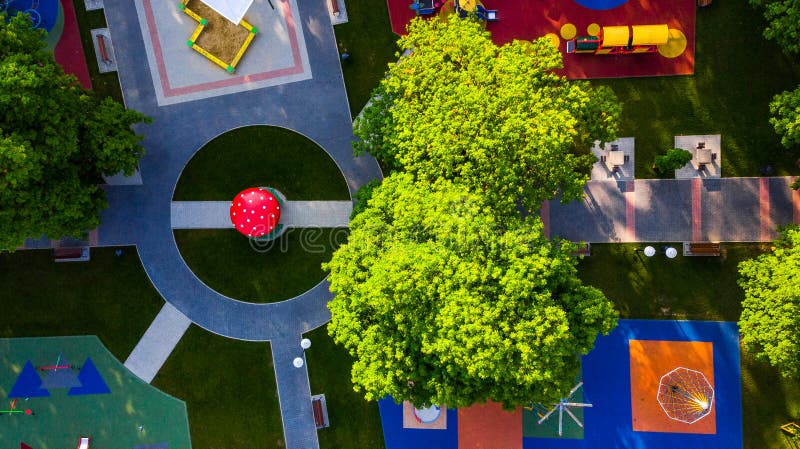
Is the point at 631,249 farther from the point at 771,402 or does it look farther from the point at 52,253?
the point at 52,253

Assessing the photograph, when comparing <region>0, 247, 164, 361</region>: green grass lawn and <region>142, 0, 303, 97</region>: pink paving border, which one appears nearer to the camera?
<region>142, 0, 303, 97</region>: pink paving border

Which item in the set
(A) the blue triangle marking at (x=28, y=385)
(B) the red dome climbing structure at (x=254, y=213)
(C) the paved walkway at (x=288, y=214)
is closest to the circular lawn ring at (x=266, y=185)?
(C) the paved walkway at (x=288, y=214)

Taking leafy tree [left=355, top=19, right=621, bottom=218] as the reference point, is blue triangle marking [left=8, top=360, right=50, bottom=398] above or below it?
below

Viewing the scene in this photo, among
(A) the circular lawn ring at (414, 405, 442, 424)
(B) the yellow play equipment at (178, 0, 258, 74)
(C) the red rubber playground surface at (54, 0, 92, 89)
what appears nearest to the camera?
(A) the circular lawn ring at (414, 405, 442, 424)

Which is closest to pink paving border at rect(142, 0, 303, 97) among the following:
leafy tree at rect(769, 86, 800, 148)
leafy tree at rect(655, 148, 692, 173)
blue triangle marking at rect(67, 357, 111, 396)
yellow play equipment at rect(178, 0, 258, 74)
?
yellow play equipment at rect(178, 0, 258, 74)

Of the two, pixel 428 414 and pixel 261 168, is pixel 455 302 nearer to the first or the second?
pixel 428 414

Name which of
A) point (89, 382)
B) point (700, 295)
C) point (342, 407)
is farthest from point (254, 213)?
point (700, 295)

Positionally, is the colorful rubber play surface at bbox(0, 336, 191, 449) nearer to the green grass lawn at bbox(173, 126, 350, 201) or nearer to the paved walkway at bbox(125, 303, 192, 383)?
the paved walkway at bbox(125, 303, 192, 383)

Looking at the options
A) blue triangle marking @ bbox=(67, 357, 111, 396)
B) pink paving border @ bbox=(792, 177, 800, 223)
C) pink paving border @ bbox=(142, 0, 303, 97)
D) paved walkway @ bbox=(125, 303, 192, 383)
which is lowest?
blue triangle marking @ bbox=(67, 357, 111, 396)
